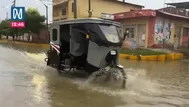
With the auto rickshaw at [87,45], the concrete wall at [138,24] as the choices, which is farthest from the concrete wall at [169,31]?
the auto rickshaw at [87,45]

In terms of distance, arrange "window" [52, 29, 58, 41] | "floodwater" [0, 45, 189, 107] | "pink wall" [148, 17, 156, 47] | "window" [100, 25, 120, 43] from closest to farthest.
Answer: "floodwater" [0, 45, 189, 107], "window" [100, 25, 120, 43], "window" [52, 29, 58, 41], "pink wall" [148, 17, 156, 47]

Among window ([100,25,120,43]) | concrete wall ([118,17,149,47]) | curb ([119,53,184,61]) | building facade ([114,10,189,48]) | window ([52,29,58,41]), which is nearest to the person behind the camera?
window ([100,25,120,43])

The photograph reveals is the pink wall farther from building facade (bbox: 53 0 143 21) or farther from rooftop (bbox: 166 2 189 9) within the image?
rooftop (bbox: 166 2 189 9)

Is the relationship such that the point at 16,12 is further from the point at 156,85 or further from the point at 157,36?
the point at 156,85

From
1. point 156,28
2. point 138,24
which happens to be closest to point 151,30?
point 156,28

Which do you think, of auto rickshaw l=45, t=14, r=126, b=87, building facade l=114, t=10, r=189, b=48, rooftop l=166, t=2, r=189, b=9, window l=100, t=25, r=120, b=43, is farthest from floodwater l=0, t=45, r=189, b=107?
rooftop l=166, t=2, r=189, b=9

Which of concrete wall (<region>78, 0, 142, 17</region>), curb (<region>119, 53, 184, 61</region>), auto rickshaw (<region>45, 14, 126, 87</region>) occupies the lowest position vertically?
curb (<region>119, 53, 184, 61</region>)

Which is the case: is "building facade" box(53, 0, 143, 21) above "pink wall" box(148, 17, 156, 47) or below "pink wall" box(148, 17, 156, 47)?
above

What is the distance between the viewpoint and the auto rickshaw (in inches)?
411

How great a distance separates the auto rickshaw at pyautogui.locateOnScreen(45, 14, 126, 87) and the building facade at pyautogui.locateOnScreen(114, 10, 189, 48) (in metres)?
16.9

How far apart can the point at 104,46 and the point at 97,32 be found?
57 centimetres

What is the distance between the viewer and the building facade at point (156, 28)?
1118 inches

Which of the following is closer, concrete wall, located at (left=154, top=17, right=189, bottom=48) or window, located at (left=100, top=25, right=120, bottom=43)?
window, located at (left=100, top=25, right=120, bottom=43)

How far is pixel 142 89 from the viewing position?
1020 centimetres
